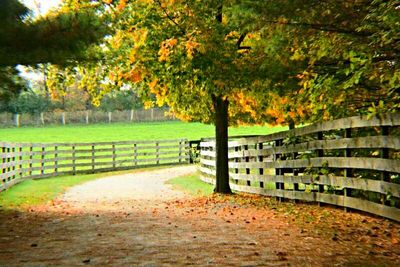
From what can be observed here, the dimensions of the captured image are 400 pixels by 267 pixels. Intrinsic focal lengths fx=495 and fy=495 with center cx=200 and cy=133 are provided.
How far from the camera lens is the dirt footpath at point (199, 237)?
5246mm

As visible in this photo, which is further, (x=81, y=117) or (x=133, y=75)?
(x=81, y=117)

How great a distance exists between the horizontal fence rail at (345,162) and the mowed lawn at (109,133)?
121ft

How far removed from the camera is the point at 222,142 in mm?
13617

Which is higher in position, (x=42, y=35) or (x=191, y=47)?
(x=191, y=47)

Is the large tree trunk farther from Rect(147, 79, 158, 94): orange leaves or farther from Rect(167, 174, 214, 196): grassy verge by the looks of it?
Rect(147, 79, 158, 94): orange leaves

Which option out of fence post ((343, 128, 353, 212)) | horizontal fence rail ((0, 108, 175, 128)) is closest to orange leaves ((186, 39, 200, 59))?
fence post ((343, 128, 353, 212))

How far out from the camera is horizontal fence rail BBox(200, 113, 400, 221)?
22.8 feet

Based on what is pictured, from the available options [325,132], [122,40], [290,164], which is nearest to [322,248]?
[325,132]

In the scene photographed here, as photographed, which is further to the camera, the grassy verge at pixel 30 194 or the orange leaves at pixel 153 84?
the grassy verge at pixel 30 194

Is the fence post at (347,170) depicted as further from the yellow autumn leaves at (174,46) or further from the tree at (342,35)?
the yellow autumn leaves at (174,46)

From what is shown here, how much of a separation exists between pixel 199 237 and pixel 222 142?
7.16 metres

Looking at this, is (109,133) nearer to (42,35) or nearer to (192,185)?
(192,185)


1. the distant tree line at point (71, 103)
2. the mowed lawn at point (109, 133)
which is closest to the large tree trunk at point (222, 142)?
the mowed lawn at point (109, 133)

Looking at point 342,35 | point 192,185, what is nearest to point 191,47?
point 342,35
